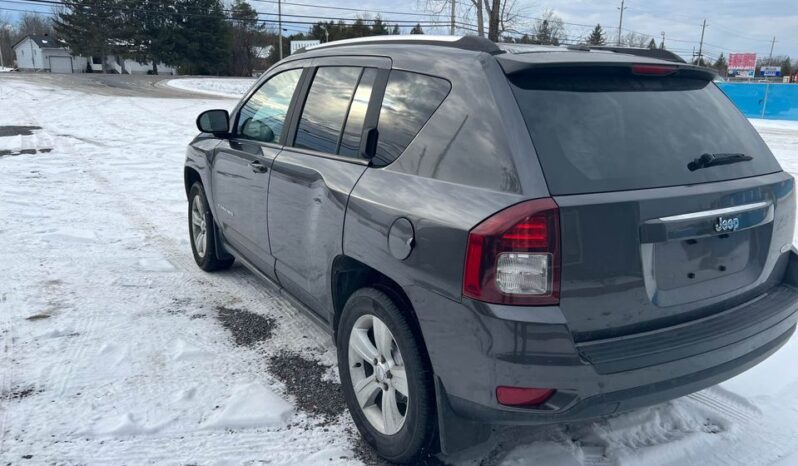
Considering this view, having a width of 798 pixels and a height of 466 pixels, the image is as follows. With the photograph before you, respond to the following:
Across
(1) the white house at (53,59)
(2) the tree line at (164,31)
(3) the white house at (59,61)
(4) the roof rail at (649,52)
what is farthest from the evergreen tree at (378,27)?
(4) the roof rail at (649,52)

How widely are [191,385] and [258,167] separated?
1384mm

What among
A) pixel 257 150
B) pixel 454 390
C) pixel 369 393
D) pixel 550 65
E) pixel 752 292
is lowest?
pixel 369 393

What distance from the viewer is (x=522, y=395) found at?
2191mm

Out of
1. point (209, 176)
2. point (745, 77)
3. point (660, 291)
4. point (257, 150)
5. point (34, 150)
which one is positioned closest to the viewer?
point (660, 291)

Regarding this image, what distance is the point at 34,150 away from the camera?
11.3 meters

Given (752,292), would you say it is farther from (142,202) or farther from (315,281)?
(142,202)

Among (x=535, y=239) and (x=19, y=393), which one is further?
(x=19, y=393)

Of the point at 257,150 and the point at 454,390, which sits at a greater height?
the point at 257,150

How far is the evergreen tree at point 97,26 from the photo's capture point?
65.5 metres

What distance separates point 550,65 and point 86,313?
3.69 meters

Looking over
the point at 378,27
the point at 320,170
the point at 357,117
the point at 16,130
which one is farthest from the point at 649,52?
the point at 378,27

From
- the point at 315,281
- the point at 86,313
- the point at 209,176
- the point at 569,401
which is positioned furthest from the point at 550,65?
the point at 86,313

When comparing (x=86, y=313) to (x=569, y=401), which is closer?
(x=569, y=401)

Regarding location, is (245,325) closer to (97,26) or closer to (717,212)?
(717,212)
